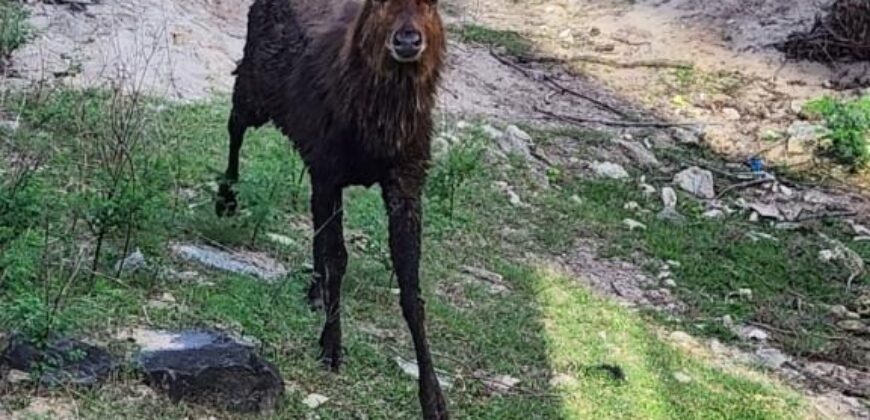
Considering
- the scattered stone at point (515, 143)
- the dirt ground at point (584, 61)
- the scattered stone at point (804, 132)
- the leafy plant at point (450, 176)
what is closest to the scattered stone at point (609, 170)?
the scattered stone at point (515, 143)

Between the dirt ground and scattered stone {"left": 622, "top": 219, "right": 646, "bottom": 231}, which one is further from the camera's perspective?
the dirt ground

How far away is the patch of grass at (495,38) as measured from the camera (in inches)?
521

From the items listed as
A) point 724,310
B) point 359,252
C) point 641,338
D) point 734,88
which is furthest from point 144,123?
point 734,88

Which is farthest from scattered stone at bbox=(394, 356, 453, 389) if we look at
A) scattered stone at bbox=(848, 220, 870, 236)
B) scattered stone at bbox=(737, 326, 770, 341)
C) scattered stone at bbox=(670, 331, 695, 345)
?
scattered stone at bbox=(848, 220, 870, 236)

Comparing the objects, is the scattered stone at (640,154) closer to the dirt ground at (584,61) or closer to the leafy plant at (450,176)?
the dirt ground at (584,61)

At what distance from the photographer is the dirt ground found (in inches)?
372

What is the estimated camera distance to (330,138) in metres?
5.38

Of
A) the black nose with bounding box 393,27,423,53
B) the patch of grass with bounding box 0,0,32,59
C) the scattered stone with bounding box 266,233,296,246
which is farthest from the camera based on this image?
the patch of grass with bounding box 0,0,32,59

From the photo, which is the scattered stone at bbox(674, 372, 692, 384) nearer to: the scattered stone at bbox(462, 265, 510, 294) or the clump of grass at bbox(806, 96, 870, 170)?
the scattered stone at bbox(462, 265, 510, 294)

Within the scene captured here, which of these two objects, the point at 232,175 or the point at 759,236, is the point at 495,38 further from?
the point at 232,175

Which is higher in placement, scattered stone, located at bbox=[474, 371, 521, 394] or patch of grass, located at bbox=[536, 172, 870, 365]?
scattered stone, located at bbox=[474, 371, 521, 394]

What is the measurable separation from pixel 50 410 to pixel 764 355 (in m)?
3.95

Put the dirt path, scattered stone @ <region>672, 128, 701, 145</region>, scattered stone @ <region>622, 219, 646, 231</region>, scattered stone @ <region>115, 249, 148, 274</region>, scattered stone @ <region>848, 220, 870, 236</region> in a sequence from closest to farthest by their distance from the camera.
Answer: scattered stone @ <region>115, 249, 148, 274</region> < scattered stone @ <region>622, 219, 646, 231</region> < scattered stone @ <region>848, 220, 870, 236</region> < scattered stone @ <region>672, 128, 701, 145</region> < the dirt path

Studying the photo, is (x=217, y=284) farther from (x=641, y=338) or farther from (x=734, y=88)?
(x=734, y=88)
